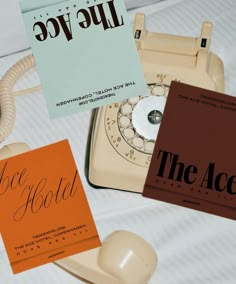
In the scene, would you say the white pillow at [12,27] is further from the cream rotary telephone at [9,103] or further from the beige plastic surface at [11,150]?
the beige plastic surface at [11,150]

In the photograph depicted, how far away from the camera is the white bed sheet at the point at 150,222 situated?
0.81 meters

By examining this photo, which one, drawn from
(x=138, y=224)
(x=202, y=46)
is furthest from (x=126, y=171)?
(x=202, y=46)

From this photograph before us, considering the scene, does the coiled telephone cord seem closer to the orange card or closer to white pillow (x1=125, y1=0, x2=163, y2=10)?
the orange card

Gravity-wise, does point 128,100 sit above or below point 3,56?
below

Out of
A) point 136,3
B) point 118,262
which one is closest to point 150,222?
point 118,262

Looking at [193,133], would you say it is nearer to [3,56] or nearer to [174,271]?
[174,271]

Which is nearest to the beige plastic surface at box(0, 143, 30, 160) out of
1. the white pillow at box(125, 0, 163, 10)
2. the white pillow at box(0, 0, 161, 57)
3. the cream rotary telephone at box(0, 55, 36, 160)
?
the cream rotary telephone at box(0, 55, 36, 160)

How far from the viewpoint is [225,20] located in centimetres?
88

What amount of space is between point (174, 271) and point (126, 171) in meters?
0.16

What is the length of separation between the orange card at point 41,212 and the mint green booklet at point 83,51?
0.10 m

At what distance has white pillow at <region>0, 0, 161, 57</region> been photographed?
2.65 ft

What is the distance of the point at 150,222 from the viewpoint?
0.83m

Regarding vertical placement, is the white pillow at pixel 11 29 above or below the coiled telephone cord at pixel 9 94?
above

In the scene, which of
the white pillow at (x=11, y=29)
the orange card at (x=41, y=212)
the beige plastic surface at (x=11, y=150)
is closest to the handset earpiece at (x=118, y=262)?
the orange card at (x=41, y=212)
